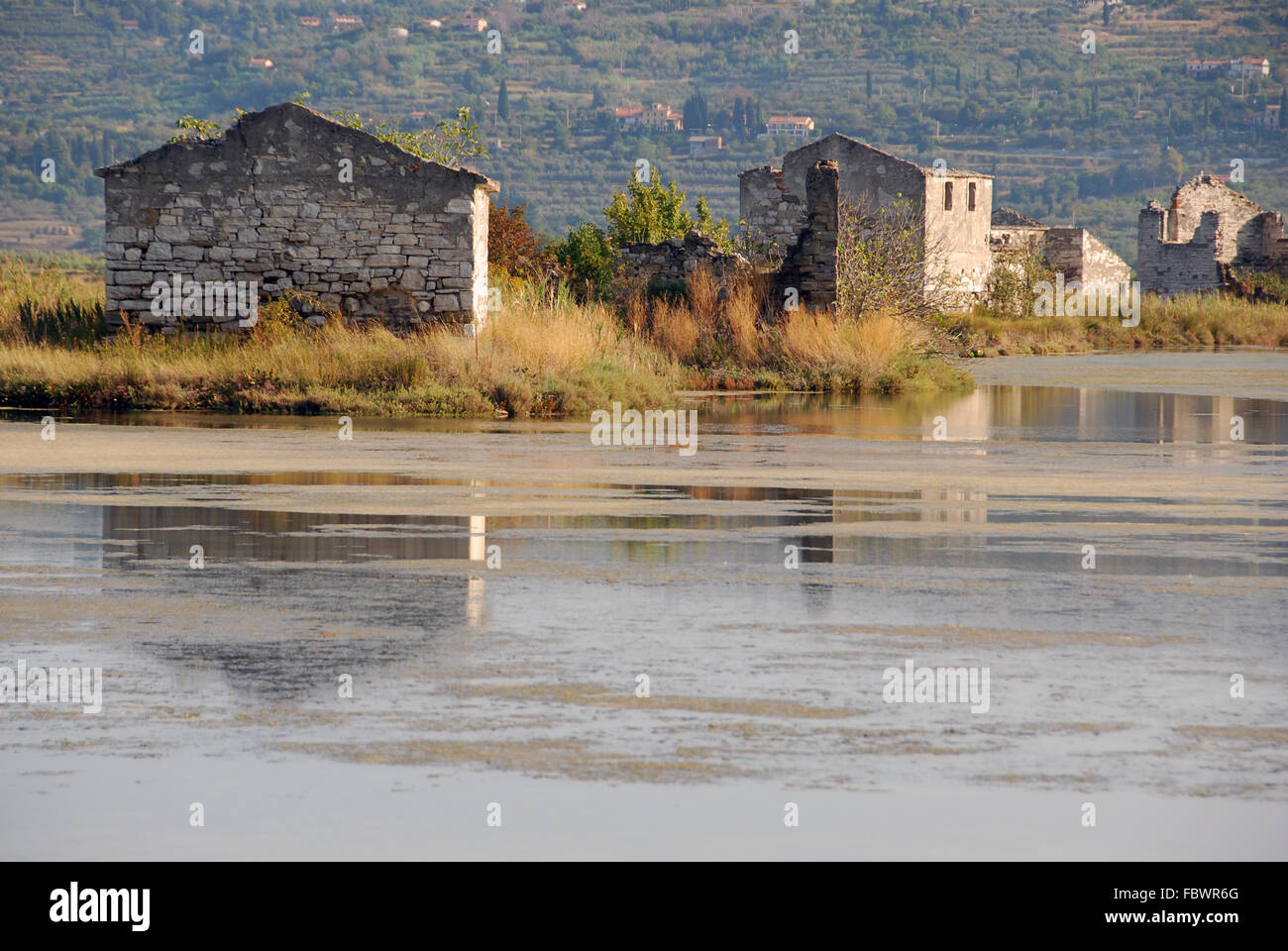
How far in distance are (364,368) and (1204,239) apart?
5042 centimetres

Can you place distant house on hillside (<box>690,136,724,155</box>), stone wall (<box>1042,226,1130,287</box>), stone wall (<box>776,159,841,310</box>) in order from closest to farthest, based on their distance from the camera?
stone wall (<box>776,159,841,310</box>)
stone wall (<box>1042,226,1130,287</box>)
distant house on hillside (<box>690,136,724,155</box>)

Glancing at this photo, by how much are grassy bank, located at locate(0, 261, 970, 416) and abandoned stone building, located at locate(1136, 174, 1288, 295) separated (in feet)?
138

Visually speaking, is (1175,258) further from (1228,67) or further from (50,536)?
(1228,67)

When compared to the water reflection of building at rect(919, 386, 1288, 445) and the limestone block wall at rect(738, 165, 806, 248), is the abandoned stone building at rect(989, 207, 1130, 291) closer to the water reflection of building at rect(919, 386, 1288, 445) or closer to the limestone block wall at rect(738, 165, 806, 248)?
the limestone block wall at rect(738, 165, 806, 248)

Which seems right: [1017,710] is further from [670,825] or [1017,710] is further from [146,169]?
[146,169]

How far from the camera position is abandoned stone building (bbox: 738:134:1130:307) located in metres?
51.5

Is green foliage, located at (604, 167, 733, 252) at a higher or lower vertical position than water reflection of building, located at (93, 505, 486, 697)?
higher

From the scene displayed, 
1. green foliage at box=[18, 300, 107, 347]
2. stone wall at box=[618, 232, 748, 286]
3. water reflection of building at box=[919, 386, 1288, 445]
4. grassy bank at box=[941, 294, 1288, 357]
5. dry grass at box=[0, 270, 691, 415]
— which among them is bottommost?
water reflection of building at box=[919, 386, 1288, 445]

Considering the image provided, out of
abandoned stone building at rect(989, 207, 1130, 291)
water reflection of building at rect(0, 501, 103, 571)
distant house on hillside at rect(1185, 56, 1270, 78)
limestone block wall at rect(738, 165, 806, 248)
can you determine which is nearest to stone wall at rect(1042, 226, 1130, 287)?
abandoned stone building at rect(989, 207, 1130, 291)

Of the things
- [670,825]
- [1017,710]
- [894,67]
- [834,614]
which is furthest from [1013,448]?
[894,67]

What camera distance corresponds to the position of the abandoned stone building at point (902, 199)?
5153cm

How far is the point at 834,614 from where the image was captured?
927cm

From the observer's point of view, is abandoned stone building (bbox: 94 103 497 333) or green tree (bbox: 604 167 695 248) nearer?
abandoned stone building (bbox: 94 103 497 333)

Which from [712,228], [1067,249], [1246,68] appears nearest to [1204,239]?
[1067,249]
